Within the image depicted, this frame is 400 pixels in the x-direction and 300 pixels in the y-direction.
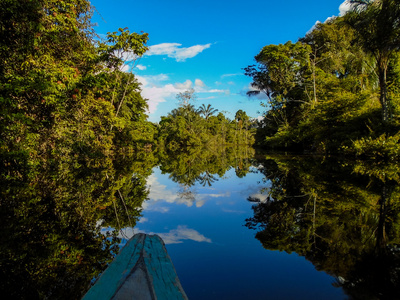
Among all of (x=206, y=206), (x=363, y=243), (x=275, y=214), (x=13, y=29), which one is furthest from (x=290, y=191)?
(x=13, y=29)

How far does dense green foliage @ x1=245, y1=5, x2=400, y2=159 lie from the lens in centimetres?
1005

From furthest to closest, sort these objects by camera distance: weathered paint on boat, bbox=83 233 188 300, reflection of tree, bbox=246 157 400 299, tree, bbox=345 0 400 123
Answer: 1. tree, bbox=345 0 400 123
2. reflection of tree, bbox=246 157 400 299
3. weathered paint on boat, bbox=83 233 188 300

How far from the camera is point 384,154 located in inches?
385

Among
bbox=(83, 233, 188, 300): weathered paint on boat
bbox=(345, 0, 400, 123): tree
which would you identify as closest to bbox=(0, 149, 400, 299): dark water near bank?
bbox=(83, 233, 188, 300): weathered paint on boat

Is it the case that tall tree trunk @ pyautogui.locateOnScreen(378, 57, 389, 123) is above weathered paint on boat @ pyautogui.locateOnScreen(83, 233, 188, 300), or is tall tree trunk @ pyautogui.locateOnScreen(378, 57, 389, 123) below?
above

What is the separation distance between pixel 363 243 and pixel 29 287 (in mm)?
4553

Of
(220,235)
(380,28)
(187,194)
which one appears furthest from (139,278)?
(380,28)

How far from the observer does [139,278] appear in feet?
4.49

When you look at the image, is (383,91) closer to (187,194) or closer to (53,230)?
(187,194)

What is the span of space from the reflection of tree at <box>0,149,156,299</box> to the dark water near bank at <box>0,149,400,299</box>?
2cm

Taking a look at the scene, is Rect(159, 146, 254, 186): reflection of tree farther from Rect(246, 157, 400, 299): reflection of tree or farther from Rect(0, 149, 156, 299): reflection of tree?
Rect(246, 157, 400, 299): reflection of tree

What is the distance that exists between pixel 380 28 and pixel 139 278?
14.3m

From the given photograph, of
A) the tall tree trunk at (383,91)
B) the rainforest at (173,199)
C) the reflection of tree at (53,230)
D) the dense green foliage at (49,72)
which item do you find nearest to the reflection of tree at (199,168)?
the rainforest at (173,199)

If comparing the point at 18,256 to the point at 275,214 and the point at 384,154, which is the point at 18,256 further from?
the point at 384,154
